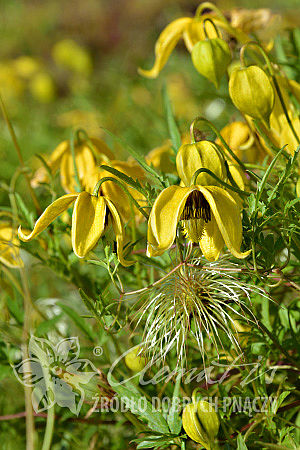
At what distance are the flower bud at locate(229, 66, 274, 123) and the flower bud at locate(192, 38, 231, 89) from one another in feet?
0.26

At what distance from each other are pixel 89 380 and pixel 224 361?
0.65ft

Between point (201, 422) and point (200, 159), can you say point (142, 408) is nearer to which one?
point (201, 422)

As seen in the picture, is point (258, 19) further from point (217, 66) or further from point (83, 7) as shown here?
point (83, 7)

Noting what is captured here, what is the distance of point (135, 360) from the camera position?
2.42 ft

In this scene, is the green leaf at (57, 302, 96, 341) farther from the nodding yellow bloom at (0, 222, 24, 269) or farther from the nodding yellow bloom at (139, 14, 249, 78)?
the nodding yellow bloom at (139, 14, 249, 78)

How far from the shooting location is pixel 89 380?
2.54 ft

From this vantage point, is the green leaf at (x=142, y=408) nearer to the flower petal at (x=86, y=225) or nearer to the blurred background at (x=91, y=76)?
the flower petal at (x=86, y=225)

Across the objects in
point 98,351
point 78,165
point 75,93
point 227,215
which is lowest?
point 98,351

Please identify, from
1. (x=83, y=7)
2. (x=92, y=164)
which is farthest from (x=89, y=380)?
(x=83, y=7)

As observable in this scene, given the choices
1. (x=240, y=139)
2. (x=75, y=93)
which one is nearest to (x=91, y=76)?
(x=75, y=93)

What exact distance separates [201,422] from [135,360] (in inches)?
5.5

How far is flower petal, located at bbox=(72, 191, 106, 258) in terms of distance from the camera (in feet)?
2.04

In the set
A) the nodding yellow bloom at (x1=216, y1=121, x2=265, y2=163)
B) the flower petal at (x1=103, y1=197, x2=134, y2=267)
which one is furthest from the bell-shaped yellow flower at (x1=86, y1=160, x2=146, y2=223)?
the nodding yellow bloom at (x1=216, y1=121, x2=265, y2=163)

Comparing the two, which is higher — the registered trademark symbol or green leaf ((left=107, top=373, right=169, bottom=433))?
the registered trademark symbol
